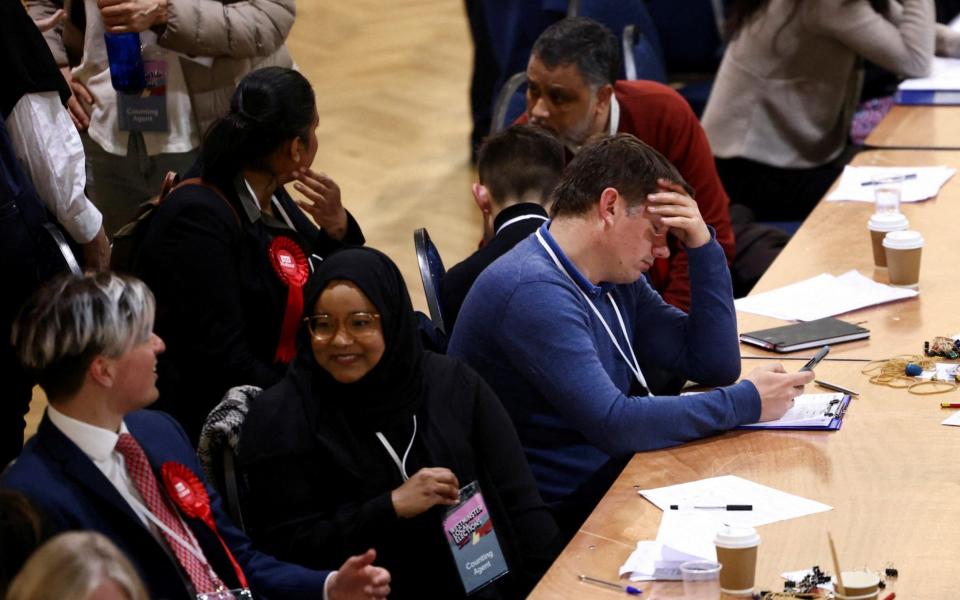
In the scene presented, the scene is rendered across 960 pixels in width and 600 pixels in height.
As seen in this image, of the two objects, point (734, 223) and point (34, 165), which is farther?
point (734, 223)

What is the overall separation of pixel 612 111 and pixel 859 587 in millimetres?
2298

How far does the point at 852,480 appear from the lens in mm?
2539

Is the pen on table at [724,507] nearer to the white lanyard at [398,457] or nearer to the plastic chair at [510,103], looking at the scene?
the white lanyard at [398,457]

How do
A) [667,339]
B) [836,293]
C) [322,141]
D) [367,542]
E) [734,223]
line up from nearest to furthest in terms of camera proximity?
[367,542] < [667,339] < [836,293] < [734,223] < [322,141]

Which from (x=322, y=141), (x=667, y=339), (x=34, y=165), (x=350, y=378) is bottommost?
(x=322, y=141)

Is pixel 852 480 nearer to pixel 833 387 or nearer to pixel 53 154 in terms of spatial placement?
pixel 833 387

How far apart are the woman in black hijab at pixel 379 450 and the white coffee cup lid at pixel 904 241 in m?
1.29

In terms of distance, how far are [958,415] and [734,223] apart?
1.94 metres

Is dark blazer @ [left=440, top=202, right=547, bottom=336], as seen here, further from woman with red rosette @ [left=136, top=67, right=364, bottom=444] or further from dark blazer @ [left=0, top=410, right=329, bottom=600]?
dark blazer @ [left=0, top=410, right=329, bottom=600]

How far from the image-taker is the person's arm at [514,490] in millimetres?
2738

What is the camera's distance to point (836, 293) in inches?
140

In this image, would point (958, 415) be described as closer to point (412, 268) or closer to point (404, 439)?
point (404, 439)

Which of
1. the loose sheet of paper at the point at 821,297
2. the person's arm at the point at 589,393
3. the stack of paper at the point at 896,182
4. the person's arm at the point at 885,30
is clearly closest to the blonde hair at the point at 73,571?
the person's arm at the point at 589,393

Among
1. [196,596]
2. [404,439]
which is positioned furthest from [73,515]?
[404,439]
